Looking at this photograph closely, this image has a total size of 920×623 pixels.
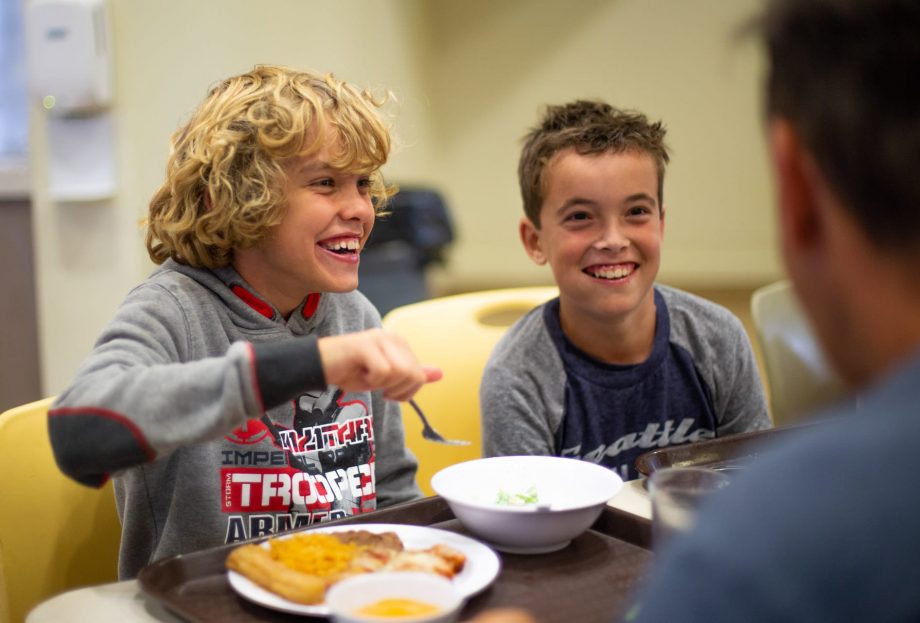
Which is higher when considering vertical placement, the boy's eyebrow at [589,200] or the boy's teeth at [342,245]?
the boy's eyebrow at [589,200]

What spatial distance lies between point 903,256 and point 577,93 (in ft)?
12.1

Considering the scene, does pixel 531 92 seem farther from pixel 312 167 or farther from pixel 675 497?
pixel 675 497

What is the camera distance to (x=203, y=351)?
1.28 metres

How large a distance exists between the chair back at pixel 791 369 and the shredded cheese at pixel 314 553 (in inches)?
47.3

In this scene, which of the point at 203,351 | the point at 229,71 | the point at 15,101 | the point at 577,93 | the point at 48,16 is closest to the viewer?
the point at 203,351

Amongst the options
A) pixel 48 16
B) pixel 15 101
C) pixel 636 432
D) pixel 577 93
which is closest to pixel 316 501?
pixel 636 432

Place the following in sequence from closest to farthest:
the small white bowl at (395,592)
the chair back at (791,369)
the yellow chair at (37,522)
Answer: the small white bowl at (395,592)
the yellow chair at (37,522)
the chair back at (791,369)

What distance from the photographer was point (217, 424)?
94 cm

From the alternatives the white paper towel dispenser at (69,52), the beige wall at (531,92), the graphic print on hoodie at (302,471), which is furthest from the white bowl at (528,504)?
the beige wall at (531,92)

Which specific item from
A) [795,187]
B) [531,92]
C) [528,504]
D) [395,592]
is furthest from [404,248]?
[795,187]

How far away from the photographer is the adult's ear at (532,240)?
176 centimetres

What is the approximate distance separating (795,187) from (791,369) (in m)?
1.40

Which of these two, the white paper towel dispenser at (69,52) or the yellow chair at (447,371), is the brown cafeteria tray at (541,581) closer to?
the yellow chair at (447,371)

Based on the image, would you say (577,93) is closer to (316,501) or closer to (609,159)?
(609,159)
